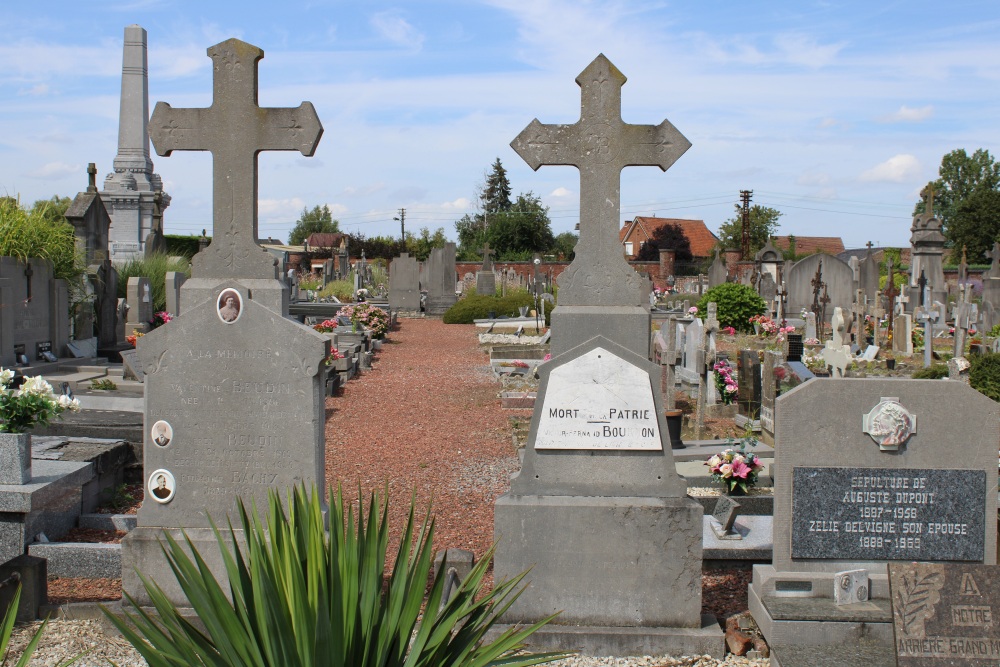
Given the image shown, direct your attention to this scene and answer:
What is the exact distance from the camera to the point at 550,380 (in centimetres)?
492

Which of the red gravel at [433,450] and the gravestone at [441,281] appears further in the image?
the gravestone at [441,281]

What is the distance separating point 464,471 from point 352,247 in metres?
55.6

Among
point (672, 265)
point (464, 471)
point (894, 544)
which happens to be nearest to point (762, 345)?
point (464, 471)

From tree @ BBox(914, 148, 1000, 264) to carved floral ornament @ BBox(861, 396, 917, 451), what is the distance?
50.1 metres

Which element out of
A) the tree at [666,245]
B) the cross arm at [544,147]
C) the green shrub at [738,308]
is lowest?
the green shrub at [738,308]

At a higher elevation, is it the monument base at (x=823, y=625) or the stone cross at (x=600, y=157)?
the stone cross at (x=600, y=157)

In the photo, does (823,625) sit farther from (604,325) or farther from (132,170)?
(132,170)

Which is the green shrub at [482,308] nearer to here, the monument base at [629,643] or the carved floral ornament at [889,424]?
the monument base at [629,643]

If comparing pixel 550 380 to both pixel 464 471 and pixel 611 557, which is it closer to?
pixel 611 557

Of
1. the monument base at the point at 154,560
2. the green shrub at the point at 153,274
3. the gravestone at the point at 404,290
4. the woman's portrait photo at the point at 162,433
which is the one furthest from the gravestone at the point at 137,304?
the gravestone at the point at 404,290

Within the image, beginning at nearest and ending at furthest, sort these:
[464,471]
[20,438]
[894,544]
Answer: [894,544]
[20,438]
[464,471]

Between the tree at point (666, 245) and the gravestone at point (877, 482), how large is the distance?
52.1 m

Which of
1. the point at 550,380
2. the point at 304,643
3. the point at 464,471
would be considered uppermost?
the point at 550,380

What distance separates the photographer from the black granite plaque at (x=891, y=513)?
4.52 metres
